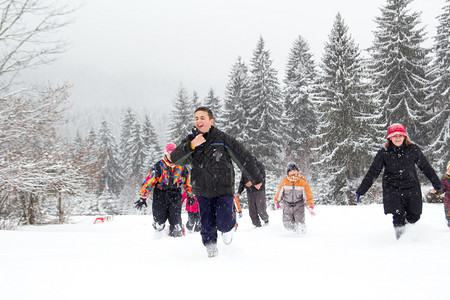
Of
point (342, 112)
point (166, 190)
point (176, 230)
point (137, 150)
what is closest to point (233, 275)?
point (166, 190)

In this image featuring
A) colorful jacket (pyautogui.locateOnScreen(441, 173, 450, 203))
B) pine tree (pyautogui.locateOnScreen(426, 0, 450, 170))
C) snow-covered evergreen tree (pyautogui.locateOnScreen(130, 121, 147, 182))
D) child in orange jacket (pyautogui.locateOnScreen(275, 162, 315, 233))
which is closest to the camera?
colorful jacket (pyautogui.locateOnScreen(441, 173, 450, 203))

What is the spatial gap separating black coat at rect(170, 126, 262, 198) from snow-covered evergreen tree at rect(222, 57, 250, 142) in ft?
92.4

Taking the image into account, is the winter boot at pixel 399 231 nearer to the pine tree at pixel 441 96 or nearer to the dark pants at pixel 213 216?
the dark pants at pixel 213 216

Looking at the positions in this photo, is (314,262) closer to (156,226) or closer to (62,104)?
(156,226)

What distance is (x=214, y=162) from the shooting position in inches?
152

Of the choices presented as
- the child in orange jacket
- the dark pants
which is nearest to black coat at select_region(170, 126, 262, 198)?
the dark pants

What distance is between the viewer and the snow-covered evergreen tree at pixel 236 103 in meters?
32.9

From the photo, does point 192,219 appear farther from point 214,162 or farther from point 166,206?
point 214,162

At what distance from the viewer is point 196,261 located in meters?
3.52

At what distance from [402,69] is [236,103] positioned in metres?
15.8

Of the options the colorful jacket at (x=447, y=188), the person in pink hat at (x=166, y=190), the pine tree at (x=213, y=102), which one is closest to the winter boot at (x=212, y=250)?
the person in pink hat at (x=166, y=190)

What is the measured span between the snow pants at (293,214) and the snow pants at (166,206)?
8.11ft

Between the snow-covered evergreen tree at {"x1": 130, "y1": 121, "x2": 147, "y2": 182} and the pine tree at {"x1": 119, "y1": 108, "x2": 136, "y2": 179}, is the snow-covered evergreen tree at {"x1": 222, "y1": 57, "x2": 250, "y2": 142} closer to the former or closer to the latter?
the snow-covered evergreen tree at {"x1": 130, "y1": 121, "x2": 147, "y2": 182}

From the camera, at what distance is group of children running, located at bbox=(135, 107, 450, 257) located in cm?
387
